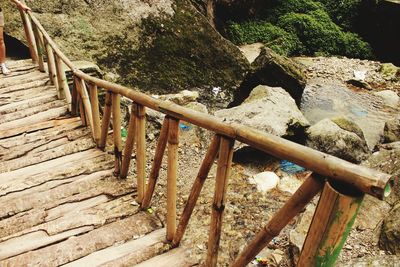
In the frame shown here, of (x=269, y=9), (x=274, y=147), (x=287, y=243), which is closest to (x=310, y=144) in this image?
(x=287, y=243)

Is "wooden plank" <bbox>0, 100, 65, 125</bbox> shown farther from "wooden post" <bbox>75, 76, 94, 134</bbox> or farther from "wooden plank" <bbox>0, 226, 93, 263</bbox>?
"wooden plank" <bbox>0, 226, 93, 263</bbox>

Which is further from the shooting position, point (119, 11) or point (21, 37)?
point (119, 11)

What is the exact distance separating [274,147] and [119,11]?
794 cm

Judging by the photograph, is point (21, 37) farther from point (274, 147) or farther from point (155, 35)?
point (274, 147)

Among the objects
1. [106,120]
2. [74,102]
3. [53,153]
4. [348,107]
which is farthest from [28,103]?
[348,107]

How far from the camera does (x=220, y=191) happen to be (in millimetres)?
2230

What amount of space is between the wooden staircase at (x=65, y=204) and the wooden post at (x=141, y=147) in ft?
0.68

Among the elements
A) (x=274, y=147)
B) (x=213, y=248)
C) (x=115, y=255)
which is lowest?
(x=115, y=255)

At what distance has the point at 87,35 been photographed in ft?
27.3

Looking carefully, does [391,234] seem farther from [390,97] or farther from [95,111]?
[390,97]

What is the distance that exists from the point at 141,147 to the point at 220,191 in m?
1.16

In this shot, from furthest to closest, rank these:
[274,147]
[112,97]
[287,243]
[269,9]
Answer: [269,9] → [287,243] → [112,97] → [274,147]

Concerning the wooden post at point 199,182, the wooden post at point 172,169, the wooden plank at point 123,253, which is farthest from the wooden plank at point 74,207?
the wooden post at point 199,182

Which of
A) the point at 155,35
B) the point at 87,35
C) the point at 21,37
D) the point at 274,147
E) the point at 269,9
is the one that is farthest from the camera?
the point at 269,9
